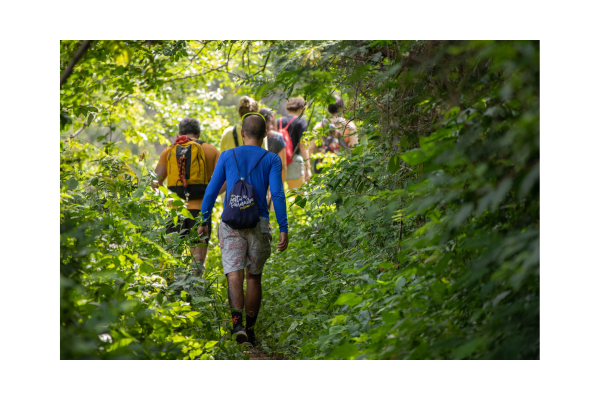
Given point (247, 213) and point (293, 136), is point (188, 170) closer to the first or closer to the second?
point (247, 213)

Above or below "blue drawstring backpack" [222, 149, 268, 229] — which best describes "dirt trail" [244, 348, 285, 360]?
below

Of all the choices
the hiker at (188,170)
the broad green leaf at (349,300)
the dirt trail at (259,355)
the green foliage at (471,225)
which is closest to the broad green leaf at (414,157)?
the green foliage at (471,225)

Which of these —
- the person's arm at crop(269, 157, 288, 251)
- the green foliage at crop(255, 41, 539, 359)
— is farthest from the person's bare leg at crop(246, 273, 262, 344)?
the green foliage at crop(255, 41, 539, 359)

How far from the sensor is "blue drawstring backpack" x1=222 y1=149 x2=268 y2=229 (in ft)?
12.8

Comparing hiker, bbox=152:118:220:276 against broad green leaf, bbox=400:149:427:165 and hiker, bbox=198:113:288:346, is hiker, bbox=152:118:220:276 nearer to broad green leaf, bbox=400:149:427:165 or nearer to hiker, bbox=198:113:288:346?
hiker, bbox=198:113:288:346

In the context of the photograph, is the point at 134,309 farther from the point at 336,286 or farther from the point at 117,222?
the point at 336,286

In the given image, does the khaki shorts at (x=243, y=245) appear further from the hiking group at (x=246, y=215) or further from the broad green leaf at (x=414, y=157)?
the broad green leaf at (x=414, y=157)

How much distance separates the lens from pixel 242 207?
12.8ft

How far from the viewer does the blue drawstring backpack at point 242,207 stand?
3.89m

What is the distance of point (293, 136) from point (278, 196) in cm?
395

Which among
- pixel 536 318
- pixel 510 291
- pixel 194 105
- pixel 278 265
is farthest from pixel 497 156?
pixel 194 105

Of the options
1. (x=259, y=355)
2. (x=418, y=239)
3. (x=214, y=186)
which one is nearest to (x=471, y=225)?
(x=418, y=239)

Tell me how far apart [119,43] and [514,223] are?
2.20 metres

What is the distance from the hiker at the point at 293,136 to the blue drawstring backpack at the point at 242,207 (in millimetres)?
3567
